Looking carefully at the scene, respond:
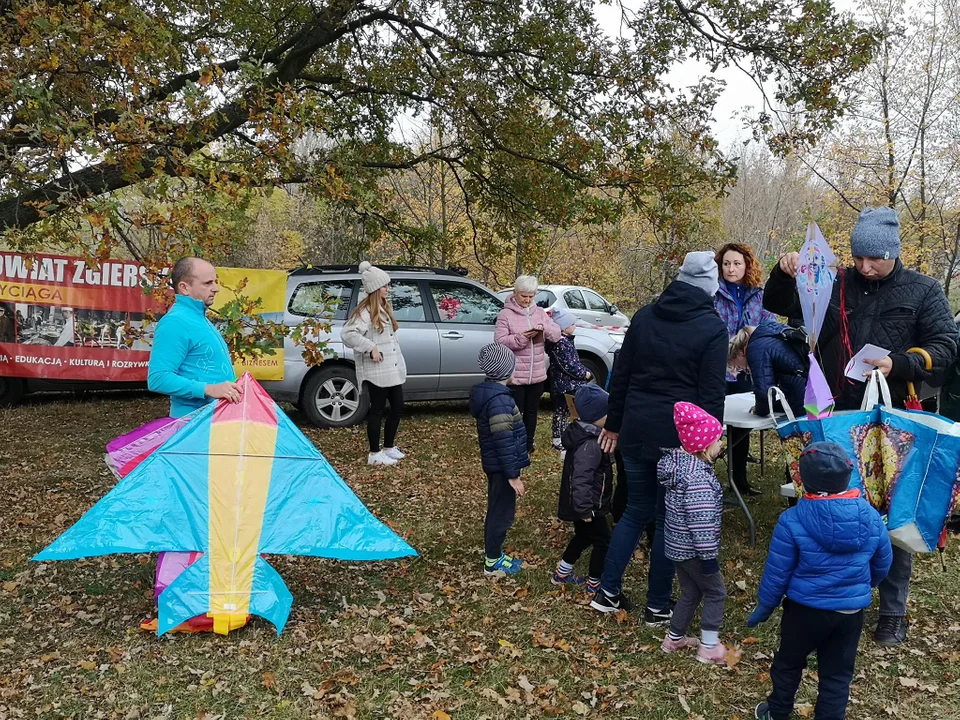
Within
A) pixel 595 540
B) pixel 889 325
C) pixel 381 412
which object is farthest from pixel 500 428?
pixel 381 412

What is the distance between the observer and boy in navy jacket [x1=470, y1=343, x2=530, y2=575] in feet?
14.1

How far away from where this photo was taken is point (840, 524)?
2779mm

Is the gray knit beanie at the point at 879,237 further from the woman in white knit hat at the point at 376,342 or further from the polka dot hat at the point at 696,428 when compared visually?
the woman in white knit hat at the point at 376,342

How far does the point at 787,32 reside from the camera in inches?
325

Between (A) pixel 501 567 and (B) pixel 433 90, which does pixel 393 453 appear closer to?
(A) pixel 501 567

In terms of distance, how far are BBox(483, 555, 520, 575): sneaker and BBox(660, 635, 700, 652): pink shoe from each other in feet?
4.03

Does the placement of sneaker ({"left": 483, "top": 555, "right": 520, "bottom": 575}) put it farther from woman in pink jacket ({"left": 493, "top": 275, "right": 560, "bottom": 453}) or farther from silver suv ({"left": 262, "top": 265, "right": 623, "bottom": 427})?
silver suv ({"left": 262, "top": 265, "right": 623, "bottom": 427})

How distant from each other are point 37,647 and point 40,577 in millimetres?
980

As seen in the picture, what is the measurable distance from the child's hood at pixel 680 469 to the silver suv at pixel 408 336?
204 inches

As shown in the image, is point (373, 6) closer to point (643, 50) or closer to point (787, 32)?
point (643, 50)

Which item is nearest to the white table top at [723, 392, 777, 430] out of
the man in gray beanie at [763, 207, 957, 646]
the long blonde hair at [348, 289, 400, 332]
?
the man in gray beanie at [763, 207, 957, 646]

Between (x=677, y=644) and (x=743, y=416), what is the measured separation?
1.73m

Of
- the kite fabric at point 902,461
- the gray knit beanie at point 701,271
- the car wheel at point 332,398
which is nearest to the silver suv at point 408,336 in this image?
the car wheel at point 332,398

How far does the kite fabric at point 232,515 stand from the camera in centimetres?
380
